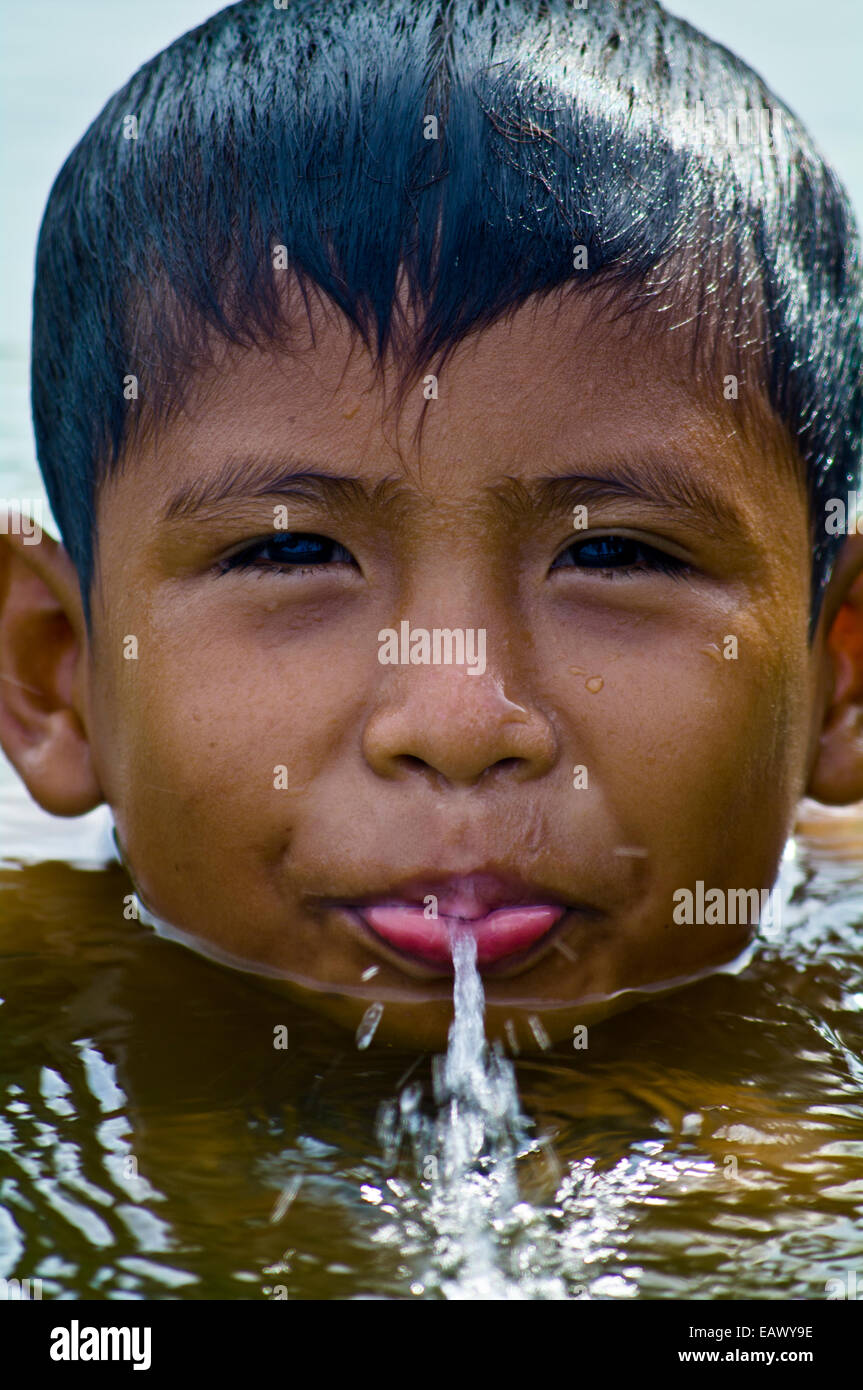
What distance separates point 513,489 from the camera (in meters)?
2.48

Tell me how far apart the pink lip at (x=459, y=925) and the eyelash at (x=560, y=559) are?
1.64 ft

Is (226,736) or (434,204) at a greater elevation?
(434,204)

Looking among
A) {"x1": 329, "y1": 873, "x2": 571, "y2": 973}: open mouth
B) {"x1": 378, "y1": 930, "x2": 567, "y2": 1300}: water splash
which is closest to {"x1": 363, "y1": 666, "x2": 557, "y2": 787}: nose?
{"x1": 329, "y1": 873, "x2": 571, "y2": 973}: open mouth

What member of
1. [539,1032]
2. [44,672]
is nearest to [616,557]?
[539,1032]

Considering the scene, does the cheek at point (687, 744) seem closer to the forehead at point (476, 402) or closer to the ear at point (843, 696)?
the forehead at point (476, 402)

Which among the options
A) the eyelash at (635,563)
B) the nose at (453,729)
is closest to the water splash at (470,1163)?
the nose at (453,729)

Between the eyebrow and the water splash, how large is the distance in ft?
2.08

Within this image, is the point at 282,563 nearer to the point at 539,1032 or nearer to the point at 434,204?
the point at 434,204

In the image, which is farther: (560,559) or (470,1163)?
(560,559)

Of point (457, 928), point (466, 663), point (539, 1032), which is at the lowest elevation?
point (539, 1032)

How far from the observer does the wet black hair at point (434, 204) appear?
254 centimetres

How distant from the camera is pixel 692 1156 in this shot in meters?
2.33

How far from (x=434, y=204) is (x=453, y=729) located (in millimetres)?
756
